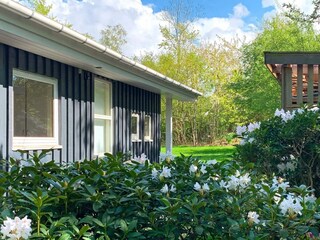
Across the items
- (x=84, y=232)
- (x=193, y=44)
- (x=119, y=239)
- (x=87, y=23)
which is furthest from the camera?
(x=87, y=23)

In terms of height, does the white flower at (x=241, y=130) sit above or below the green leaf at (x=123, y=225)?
above

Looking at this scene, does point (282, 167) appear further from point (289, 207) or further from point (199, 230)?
point (199, 230)

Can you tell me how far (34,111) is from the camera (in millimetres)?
5223

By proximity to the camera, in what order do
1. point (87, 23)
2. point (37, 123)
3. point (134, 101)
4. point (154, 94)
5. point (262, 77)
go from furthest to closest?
1. point (87, 23)
2. point (262, 77)
3. point (154, 94)
4. point (134, 101)
5. point (37, 123)

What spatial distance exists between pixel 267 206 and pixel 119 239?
87cm

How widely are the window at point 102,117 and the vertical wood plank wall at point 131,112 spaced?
6.9 inches

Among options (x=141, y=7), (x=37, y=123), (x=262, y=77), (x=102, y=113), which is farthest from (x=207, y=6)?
(x=37, y=123)

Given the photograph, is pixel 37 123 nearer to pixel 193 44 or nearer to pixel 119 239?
pixel 119 239

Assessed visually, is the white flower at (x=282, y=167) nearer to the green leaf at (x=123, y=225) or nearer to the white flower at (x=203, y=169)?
the white flower at (x=203, y=169)

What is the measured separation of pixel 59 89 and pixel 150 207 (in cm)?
386

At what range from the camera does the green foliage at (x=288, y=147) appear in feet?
11.0

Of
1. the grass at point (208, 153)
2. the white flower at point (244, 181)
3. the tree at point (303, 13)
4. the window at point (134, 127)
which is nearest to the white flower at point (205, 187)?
the white flower at point (244, 181)

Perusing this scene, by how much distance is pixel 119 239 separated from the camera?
2064 mm

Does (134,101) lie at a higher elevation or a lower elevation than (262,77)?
lower
